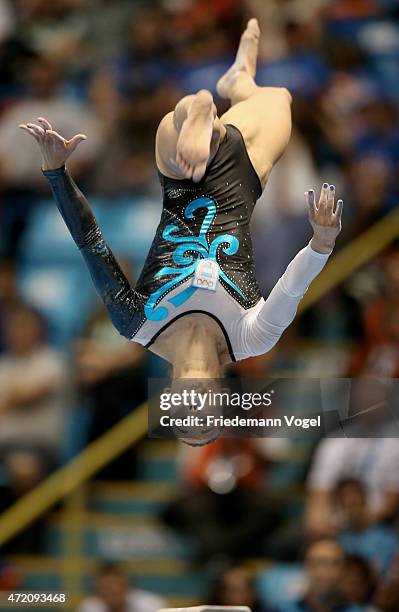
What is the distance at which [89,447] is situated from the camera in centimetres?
594

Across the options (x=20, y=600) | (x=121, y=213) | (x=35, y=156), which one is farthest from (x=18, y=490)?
(x=35, y=156)

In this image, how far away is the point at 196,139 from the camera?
3727mm

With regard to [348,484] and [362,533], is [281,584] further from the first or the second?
[348,484]

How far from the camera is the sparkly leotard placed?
13.0 feet

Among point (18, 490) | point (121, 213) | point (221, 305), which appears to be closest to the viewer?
point (221, 305)

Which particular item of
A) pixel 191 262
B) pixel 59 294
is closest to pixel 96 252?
pixel 191 262

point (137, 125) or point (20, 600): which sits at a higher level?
point (137, 125)

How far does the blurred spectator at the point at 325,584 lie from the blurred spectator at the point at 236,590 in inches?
5.7

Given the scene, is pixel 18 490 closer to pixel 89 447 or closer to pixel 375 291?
pixel 89 447

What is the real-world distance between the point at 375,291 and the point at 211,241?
7.63 ft

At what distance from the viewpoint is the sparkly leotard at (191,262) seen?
3977 millimetres

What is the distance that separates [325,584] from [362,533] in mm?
284

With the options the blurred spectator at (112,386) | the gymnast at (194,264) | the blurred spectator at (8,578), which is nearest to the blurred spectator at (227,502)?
the blurred spectator at (112,386)

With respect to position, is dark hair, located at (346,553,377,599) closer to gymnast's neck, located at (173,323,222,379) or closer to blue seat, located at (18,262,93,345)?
gymnast's neck, located at (173,323,222,379)
